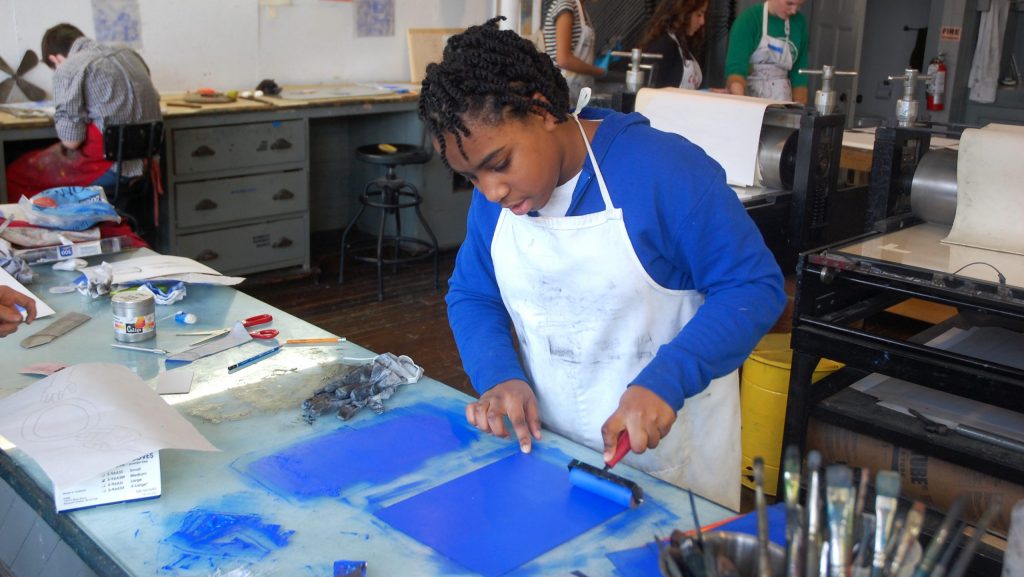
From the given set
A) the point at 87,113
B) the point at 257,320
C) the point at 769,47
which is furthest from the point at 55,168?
the point at 769,47

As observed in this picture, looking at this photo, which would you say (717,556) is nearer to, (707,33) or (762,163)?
(762,163)

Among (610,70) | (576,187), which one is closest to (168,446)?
(576,187)

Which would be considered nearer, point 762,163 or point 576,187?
point 576,187

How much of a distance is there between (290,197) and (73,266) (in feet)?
8.49

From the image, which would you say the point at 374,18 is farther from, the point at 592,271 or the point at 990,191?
the point at 592,271

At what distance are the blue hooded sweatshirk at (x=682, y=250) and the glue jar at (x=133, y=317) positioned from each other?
0.73 m

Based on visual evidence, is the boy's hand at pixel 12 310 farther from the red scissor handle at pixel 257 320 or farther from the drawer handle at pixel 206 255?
the drawer handle at pixel 206 255

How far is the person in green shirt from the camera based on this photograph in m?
4.73

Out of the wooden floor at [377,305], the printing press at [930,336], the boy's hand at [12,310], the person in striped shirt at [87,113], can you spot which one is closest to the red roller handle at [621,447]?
Result: the printing press at [930,336]

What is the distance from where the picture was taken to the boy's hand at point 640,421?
1277mm

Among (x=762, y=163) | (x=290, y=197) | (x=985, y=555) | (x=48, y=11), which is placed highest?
(x=48, y=11)

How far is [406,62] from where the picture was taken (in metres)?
6.04

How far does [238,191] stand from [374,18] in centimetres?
167

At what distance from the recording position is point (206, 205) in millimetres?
4648
